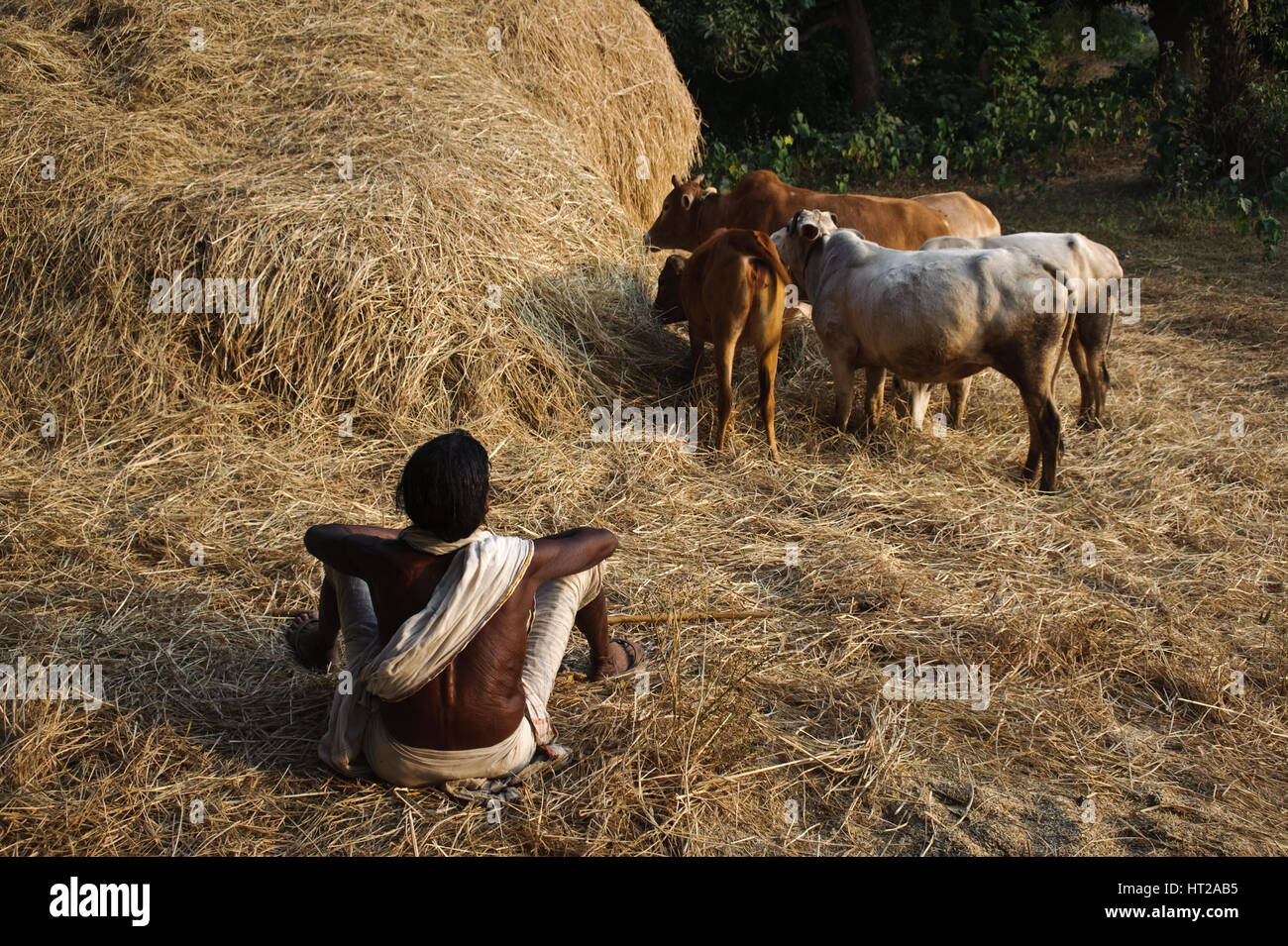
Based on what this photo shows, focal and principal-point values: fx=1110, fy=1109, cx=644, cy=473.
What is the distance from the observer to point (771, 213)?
7.99 m

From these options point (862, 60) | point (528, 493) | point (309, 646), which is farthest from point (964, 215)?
point (862, 60)

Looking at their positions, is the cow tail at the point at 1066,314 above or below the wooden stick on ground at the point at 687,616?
above

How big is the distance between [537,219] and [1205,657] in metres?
4.59

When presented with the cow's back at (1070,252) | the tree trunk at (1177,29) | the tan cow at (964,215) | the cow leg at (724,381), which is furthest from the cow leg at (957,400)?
the tree trunk at (1177,29)

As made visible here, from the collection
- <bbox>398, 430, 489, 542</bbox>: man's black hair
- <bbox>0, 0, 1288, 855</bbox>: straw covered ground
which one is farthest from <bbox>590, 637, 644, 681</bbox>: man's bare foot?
<bbox>398, 430, 489, 542</bbox>: man's black hair

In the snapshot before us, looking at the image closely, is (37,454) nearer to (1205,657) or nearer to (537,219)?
(537,219)

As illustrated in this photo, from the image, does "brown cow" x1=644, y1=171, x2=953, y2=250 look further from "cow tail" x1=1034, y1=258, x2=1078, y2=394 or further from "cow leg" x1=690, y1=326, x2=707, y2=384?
"cow tail" x1=1034, y1=258, x2=1078, y2=394

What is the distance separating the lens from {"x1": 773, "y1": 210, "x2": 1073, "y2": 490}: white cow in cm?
558

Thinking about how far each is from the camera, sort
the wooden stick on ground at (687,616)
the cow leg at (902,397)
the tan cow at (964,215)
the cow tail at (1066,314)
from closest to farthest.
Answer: the wooden stick on ground at (687,616), the cow tail at (1066,314), the cow leg at (902,397), the tan cow at (964,215)

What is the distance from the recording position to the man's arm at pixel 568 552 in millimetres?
3186

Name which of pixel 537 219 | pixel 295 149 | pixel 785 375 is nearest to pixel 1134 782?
pixel 785 375

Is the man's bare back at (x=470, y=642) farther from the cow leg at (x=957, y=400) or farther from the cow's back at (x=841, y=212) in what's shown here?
the cow's back at (x=841, y=212)

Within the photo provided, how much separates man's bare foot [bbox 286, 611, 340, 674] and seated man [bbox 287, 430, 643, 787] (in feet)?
1.12

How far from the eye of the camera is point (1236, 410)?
699 centimetres
